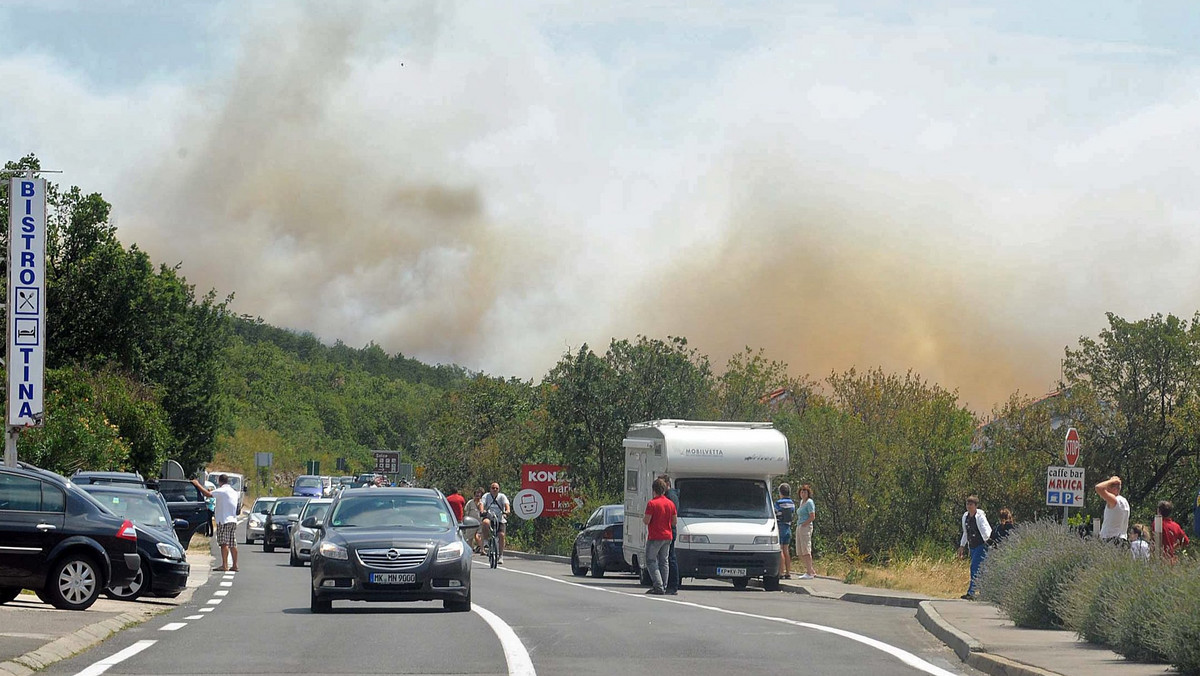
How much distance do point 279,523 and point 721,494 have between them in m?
19.9

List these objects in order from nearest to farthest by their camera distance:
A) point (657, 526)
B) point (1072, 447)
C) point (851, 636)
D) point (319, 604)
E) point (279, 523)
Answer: point (851, 636) < point (319, 604) < point (1072, 447) < point (657, 526) < point (279, 523)

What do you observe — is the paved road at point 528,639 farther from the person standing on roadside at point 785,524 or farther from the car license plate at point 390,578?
the person standing on roadside at point 785,524

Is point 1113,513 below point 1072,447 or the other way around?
below

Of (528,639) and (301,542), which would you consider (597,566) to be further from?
(528,639)

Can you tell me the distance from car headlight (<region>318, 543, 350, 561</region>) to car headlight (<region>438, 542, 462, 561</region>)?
112 centimetres

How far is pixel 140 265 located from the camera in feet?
214

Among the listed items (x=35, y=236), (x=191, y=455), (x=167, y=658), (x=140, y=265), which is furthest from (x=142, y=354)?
(x=167, y=658)

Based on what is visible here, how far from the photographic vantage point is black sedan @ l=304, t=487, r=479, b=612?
19141 millimetres

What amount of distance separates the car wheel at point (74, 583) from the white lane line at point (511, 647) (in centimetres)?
457

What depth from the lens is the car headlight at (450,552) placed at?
1942 cm

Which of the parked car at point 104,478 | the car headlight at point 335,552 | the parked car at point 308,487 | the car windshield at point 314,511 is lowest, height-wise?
the parked car at point 308,487

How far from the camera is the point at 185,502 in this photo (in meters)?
42.6

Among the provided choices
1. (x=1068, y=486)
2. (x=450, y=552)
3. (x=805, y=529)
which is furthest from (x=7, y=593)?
(x=805, y=529)

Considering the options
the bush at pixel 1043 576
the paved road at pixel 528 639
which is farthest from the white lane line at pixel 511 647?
the bush at pixel 1043 576
